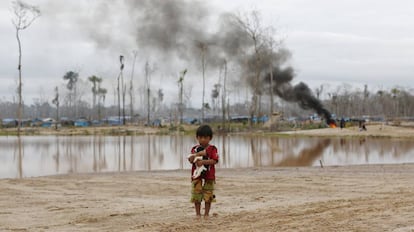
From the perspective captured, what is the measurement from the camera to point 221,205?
10.4 meters

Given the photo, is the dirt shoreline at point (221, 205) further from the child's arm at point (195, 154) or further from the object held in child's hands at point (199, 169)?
the child's arm at point (195, 154)

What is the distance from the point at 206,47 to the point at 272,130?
51.7 feet

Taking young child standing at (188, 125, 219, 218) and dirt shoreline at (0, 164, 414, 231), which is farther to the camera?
young child standing at (188, 125, 219, 218)

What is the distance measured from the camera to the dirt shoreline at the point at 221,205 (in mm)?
7742

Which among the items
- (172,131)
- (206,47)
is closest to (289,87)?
(206,47)

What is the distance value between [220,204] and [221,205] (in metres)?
0.16

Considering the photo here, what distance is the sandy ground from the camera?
7.75 metres

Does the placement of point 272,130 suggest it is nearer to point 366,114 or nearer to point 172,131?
point 172,131

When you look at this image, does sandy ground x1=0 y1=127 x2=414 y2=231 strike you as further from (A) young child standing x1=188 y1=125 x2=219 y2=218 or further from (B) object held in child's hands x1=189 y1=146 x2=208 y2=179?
(B) object held in child's hands x1=189 y1=146 x2=208 y2=179

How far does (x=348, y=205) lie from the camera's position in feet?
30.6

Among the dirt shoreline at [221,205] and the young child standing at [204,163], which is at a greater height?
the young child standing at [204,163]

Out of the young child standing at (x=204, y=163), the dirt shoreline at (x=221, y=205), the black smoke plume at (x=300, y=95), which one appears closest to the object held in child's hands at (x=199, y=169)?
the young child standing at (x=204, y=163)

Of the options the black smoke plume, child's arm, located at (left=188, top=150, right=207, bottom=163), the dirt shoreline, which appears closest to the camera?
the dirt shoreline

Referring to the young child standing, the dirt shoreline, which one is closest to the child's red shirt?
the young child standing
